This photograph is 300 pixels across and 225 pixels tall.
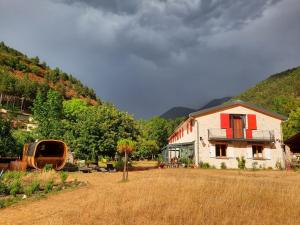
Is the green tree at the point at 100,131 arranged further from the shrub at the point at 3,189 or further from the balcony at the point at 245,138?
the shrub at the point at 3,189

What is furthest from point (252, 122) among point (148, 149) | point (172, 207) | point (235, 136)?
point (172, 207)

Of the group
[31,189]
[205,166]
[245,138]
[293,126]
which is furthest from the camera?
[293,126]

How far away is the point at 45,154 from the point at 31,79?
90.1 meters

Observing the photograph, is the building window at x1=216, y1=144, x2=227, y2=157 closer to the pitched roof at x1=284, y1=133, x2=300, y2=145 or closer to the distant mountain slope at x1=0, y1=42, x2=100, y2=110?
the pitched roof at x1=284, y1=133, x2=300, y2=145

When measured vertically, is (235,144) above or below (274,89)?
below

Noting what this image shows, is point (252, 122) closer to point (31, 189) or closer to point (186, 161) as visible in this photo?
point (186, 161)

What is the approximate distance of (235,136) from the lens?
34.4 m

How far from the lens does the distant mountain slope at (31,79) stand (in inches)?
3519

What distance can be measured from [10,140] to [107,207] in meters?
23.1

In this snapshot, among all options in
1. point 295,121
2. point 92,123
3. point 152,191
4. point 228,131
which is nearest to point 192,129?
point 228,131

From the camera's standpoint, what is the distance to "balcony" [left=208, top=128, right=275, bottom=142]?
33.7 m

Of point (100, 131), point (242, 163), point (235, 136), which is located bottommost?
point (242, 163)

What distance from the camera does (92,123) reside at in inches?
1125

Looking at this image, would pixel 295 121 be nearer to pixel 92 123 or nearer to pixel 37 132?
pixel 92 123
